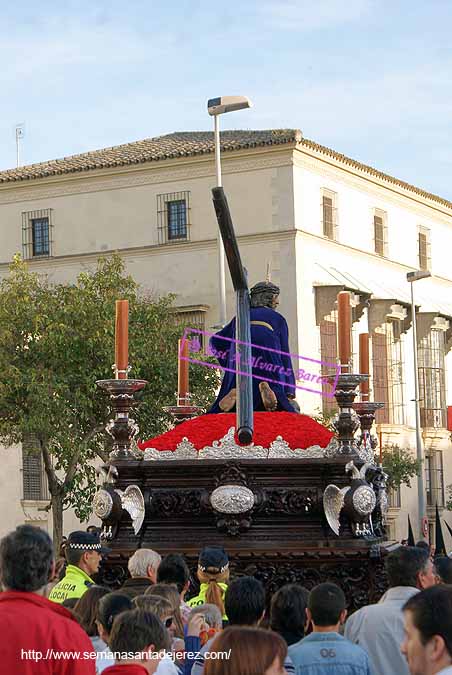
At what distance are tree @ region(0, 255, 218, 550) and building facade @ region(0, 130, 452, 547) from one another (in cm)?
1251

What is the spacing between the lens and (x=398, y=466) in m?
40.2

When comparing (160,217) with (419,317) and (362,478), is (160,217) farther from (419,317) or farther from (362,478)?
(362,478)

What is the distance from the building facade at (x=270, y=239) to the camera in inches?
1672

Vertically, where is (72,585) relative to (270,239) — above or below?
below

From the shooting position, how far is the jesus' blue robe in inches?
479

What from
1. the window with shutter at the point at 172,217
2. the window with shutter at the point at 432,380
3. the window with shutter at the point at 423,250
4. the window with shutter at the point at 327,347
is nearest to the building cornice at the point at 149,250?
the window with shutter at the point at 172,217

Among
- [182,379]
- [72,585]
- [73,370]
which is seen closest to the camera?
[72,585]

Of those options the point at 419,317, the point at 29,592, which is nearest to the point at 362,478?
the point at 29,592

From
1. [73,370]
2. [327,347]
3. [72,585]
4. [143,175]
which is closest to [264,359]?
[72,585]

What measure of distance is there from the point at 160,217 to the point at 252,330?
32.1 meters

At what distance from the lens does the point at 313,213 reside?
1718 inches

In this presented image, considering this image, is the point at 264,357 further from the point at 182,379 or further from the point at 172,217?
the point at 172,217

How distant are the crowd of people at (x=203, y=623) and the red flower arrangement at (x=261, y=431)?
2.45 metres

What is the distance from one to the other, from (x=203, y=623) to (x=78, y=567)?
85.0 inches
